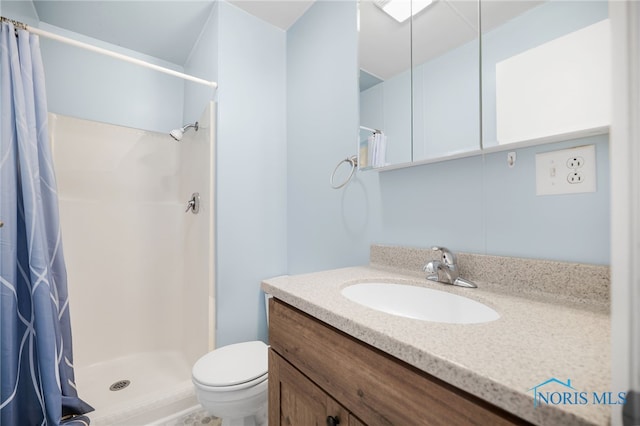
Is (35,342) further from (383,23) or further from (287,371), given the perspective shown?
(383,23)

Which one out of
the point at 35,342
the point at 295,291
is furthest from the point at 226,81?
the point at 35,342

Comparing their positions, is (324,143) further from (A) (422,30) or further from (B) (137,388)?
(B) (137,388)

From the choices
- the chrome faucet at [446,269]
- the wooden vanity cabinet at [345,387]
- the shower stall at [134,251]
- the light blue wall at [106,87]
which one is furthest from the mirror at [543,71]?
the light blue wall at [106,87]

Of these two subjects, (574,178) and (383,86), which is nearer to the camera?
(574,178)

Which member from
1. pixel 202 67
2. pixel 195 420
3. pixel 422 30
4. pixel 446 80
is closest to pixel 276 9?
pixel 202 67

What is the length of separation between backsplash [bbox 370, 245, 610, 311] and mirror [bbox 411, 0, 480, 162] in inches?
14.2

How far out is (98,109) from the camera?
1960 millimetres

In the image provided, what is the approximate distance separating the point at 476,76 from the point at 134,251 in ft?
7.69

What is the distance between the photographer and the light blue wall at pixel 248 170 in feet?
5.26

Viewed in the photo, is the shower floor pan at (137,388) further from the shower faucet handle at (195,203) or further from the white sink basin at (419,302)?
the white sink basin at (419,302)

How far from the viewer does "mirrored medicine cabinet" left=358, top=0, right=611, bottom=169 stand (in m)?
0.70

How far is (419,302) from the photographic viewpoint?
2.96 feet

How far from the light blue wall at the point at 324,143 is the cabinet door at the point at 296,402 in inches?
24.6

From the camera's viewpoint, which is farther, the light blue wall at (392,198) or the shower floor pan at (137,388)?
the shower floor pan at (137,388)
